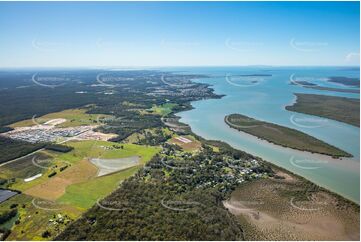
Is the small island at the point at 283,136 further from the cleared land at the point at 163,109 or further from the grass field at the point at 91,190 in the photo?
the grass field at the point at 91,190

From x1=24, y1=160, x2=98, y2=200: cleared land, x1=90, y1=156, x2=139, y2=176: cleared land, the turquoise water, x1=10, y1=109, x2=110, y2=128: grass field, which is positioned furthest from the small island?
x1=10, y1=109, x2=110, y2=128: grass field

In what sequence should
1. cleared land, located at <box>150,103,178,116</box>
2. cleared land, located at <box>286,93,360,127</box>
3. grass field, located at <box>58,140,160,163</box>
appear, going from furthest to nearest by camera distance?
cleared land, located at <box>150,103,178,116</box> → cleared land, located at <box>286,93,360,127</box> → grass field, located at <box>58,140,160,163</box>

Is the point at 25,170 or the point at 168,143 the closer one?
the point at 25,170

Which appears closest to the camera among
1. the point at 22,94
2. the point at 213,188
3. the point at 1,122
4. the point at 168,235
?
the point at 168,235

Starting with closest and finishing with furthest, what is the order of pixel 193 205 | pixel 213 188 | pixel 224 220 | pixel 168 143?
pixel 224 220, pixel 193 205, pixel 213 188, pixel 168 143

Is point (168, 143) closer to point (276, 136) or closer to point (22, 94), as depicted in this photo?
point (276, 136)

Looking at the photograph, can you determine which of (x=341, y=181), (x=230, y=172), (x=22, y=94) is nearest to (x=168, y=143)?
(x=230, y=172)

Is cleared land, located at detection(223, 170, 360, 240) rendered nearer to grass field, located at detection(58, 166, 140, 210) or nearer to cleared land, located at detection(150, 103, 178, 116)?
grass field, located at detection(58, 166, 140, 210)
